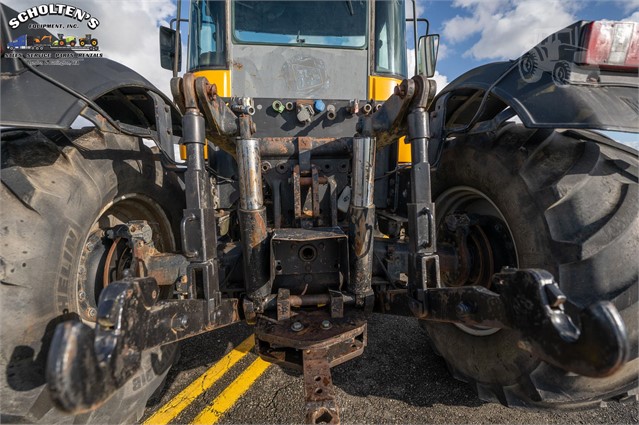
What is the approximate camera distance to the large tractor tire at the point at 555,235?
1343mm

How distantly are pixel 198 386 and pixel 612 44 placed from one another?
9.88 ft

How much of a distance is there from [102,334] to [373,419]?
1.63 m

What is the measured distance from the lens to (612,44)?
1.34 meters

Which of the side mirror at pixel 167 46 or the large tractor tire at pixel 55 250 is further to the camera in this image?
the side mirror at pixel 167 46

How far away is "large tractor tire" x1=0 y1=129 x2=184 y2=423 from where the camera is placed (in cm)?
129

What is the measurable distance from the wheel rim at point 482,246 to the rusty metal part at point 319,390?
Answer: 995 mm

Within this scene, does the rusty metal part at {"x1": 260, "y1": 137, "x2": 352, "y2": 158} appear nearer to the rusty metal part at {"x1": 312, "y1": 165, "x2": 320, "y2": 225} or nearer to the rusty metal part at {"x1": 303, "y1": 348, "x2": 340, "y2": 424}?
the rusty metal part at {"x1": 312, "y1": 165, "x2": 320, "y2": 225}

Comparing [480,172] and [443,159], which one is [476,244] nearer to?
[480,172]

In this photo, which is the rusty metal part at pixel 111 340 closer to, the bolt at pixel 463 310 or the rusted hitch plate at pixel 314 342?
the rusted hitch plate at pixel 314 342

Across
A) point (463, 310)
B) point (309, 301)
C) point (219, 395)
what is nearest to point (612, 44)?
point (463, 310)

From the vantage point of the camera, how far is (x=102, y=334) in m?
1.00

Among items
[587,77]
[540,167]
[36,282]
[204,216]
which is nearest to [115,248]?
[36,282]

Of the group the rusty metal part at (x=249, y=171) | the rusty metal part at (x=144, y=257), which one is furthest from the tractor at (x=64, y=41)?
the rusty metal part at (x=249, y=171)

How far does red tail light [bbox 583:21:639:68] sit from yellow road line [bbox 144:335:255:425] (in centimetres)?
286
